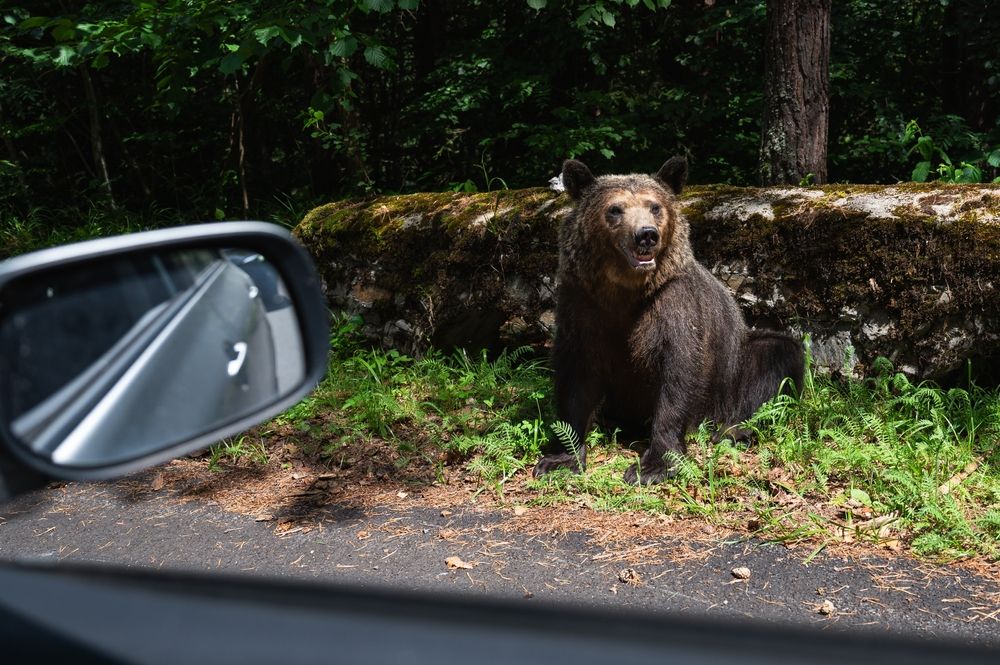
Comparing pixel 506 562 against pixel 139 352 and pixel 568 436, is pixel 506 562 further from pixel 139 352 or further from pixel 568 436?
pixel 139 352

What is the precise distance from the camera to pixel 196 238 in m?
1.81

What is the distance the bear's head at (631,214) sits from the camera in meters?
5.20

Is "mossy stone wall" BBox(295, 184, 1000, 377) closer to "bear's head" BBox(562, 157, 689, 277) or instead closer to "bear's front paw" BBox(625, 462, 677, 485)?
"bear's head" BBox(562, 157, 689, 277)

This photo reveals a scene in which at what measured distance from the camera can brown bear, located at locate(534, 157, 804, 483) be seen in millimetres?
5348

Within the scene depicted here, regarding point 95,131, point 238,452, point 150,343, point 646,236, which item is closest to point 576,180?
point 646,236

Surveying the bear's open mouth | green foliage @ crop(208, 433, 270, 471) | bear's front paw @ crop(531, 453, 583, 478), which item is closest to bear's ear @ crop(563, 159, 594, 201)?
the bear's open mouth

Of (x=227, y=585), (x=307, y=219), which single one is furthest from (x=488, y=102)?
(x=227, y=585)

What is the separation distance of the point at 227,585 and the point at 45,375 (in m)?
0.64

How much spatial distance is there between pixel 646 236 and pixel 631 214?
0.23 m

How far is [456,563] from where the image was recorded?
4.33 m

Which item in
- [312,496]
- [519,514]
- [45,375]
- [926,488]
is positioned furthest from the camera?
[312,496]

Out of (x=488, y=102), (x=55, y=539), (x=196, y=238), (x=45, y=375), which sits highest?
(x=488, y=102)

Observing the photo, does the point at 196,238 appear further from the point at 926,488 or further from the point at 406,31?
the point at 406,31

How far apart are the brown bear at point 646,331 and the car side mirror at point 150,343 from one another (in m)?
3.36
